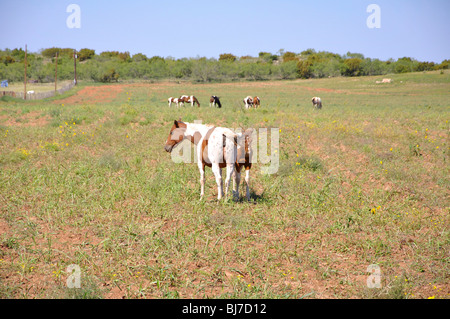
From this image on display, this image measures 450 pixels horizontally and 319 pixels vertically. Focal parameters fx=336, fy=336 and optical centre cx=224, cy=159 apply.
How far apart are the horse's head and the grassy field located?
1.22 meters

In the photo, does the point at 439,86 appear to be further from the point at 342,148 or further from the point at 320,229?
the point at 320,229

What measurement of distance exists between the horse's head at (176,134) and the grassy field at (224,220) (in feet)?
3.99

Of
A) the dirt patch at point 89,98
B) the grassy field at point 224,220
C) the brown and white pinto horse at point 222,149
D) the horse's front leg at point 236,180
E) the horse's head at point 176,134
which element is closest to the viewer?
the grassy field at point 224,220

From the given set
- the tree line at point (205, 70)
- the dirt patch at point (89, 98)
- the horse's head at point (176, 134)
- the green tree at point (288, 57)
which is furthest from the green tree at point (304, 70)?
the horse's head at point (176, 134)

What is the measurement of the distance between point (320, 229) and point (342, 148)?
7.28 metres

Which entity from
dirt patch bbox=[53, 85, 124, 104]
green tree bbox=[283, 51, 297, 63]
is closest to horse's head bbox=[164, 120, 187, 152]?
dirt patch bbox=[53, 85, 124, 104]

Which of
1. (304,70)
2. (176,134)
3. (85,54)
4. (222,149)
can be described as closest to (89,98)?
(176,134)

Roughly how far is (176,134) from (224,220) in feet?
9.52

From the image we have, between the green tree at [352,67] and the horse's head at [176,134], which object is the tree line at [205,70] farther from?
the horse's head at [176,134]

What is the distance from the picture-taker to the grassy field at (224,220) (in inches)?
211

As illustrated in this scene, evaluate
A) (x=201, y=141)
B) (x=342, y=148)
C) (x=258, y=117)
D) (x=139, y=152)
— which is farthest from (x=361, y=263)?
(x=258, y=117)

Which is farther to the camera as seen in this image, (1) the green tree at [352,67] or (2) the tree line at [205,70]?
(1) the green tree at [352,67]

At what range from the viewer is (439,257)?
20.3ft

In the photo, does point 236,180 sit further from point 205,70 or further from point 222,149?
point 205,70
